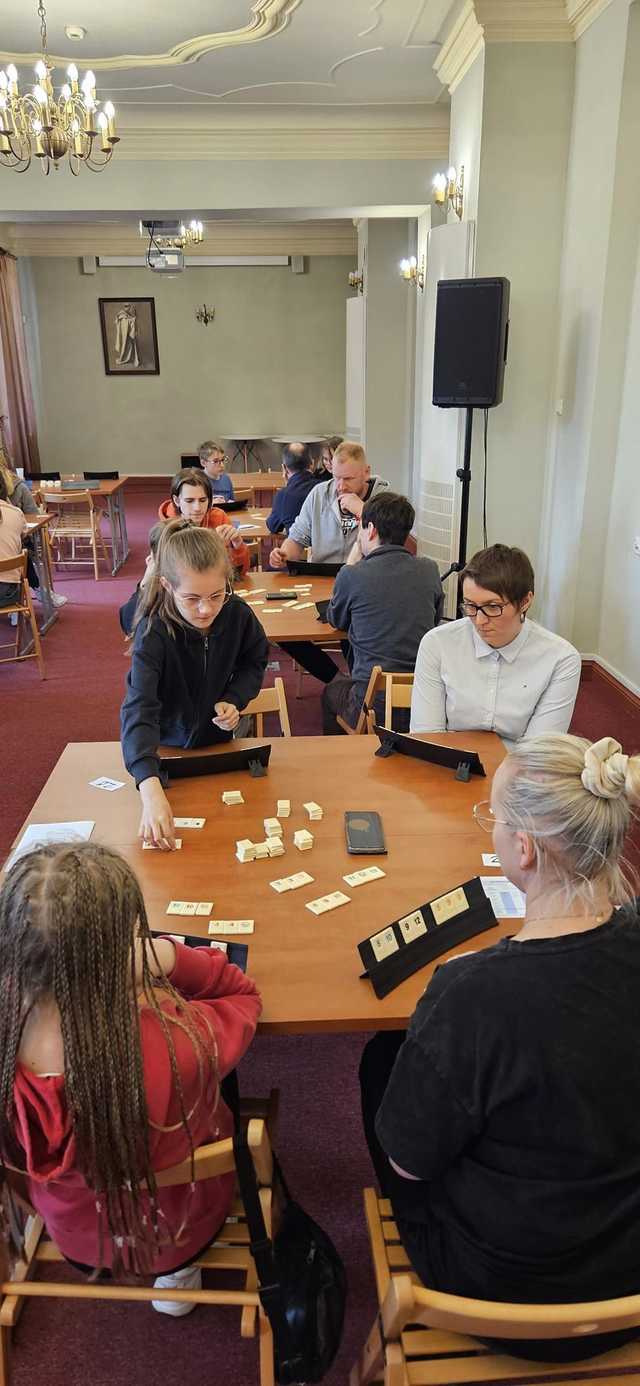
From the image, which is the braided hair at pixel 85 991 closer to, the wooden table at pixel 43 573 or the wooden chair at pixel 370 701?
the wooden chair at pixel 370 701

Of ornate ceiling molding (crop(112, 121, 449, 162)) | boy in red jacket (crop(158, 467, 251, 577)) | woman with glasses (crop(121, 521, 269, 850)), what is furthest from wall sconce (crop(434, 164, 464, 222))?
woman with glasses (crop(121, 521, 269, 850))

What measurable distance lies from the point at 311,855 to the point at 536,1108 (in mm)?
889

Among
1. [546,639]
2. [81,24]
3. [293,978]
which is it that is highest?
[81,24]

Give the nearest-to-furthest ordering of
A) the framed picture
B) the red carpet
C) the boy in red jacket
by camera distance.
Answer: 1. the red carpet
2. the boy in red jacket
3. the framed picture

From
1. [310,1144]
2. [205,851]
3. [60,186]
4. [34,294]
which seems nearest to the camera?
[205,851]

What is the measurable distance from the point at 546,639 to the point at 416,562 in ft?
3.35

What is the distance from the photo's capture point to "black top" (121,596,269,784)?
228 cm

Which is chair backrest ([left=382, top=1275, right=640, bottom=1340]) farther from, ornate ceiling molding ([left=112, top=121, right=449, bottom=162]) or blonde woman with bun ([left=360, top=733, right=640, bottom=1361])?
ornate ceiling molding ([left=112, top=121, right=449, bottom=162])

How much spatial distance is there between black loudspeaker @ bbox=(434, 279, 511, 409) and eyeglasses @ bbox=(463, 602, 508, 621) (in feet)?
10.7

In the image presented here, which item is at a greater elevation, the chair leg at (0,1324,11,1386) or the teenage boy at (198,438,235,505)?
the teenage boy at (198,438,235,505)

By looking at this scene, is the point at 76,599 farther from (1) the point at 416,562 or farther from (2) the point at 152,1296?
(2) the point at 152,1296

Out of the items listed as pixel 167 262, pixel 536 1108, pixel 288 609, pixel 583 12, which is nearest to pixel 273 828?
pixel 536 1108

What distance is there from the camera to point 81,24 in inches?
208

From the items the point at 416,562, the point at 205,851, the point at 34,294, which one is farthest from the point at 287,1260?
the point at 34,294
